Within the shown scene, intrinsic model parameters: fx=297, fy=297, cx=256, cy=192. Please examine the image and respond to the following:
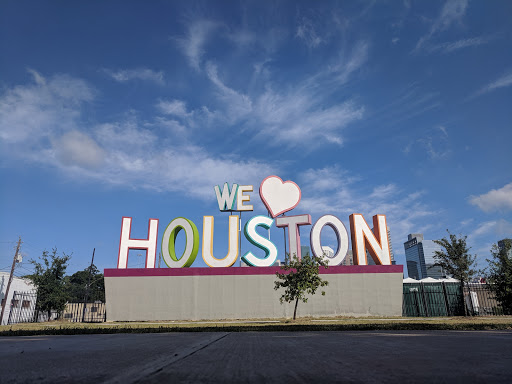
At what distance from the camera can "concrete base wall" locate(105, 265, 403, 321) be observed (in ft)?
79.1

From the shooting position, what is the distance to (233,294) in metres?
24.6

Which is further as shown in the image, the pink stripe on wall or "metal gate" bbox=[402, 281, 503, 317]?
"metal gate" bbox=[402, 281, 503, 317]

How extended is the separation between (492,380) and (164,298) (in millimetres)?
26050

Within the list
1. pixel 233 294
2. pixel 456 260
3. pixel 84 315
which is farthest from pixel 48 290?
pixel 456 260

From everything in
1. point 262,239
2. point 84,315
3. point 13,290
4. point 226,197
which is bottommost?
point 84,315

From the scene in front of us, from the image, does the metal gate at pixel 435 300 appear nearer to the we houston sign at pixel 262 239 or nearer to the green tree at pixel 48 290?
the we houston sign at pixel 262 239

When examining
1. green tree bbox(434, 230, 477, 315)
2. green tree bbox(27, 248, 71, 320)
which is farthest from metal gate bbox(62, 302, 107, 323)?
green tree bbox(434, 230, 477, 315)

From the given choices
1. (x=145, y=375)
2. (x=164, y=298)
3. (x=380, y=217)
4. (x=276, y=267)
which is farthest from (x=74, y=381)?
(x=380, y=217)

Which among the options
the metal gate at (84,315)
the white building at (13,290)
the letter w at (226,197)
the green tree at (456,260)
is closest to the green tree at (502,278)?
the green tree at (456,260)

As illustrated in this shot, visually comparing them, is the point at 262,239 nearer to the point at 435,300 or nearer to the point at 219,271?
the point at 219,271

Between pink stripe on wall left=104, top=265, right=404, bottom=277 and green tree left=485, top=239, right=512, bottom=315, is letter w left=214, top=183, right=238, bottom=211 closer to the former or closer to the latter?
pink stripe on wall left=104, top=265, right=404, bottom=277

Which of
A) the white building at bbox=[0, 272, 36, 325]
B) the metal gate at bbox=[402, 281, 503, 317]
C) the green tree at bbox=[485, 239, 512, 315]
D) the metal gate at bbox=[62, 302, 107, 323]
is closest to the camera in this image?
the green tree at bbox=[485, 239, 512, 315]

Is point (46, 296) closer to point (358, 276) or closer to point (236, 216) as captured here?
point (236, 216)

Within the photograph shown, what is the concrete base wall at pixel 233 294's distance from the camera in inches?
949
